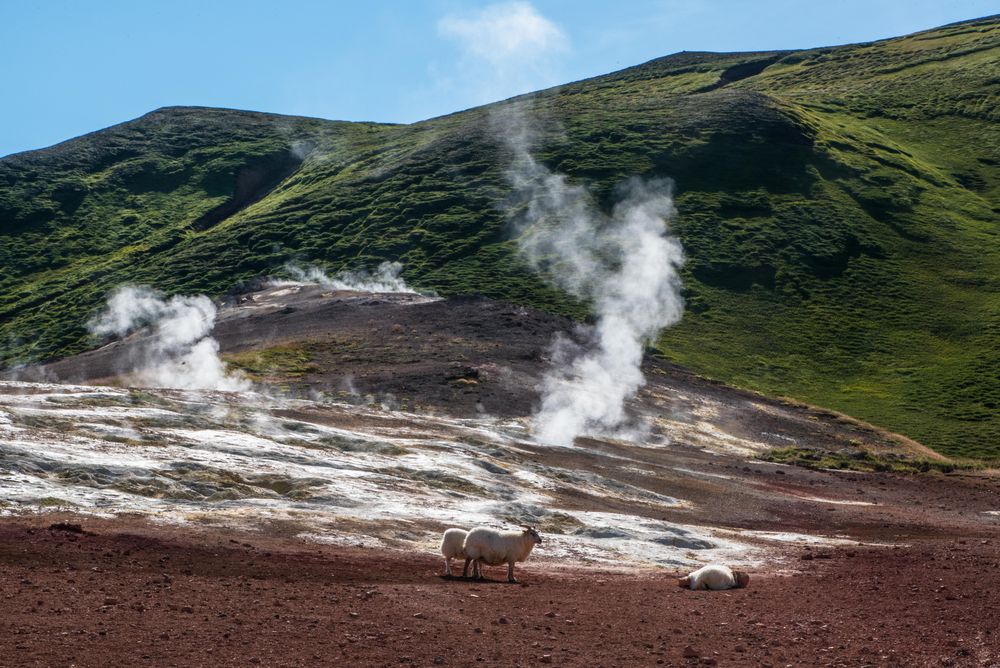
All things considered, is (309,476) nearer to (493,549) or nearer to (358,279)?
(493,549)

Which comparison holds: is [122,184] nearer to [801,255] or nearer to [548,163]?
[548,163]

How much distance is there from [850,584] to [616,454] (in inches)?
1238

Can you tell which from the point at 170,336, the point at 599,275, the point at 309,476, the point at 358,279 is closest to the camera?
the point at 309,476

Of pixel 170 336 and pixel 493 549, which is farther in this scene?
pixel 170 336

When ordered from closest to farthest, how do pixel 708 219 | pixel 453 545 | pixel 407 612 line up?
pixel 407 612, pixel 453 545, pixel 708 219

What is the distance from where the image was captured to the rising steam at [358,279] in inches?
4321

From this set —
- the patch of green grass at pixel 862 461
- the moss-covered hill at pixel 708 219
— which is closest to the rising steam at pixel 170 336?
the moss-covered hill at pixel 708 219

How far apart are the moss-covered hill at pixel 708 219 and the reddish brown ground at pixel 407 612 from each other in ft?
198

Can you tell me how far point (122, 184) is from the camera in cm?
17525

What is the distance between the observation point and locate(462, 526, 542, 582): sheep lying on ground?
2408 centimetres

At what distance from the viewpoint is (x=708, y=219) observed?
415ft

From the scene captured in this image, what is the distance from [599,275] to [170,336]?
43.1 m

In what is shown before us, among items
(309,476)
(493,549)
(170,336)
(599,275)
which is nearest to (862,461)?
(309,476)

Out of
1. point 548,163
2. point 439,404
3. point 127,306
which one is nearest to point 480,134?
point 548,163
